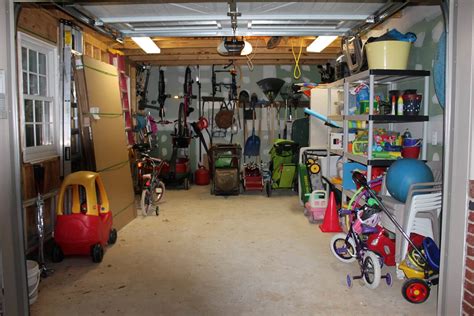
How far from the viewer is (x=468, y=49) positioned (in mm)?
2215

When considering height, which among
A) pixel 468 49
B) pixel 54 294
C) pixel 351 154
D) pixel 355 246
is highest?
pixel 468 49

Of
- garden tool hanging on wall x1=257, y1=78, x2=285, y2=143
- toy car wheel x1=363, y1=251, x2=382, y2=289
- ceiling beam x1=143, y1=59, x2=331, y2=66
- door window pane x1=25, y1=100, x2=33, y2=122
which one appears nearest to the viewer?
toy car wheel x1=363, y1=251, x2=382, y2=289

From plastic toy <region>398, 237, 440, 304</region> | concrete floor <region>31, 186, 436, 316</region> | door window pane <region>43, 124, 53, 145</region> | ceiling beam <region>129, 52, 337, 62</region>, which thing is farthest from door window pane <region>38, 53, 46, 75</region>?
plastic toy <region>398, 237, 440, 304</region>

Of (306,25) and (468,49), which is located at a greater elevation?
(306,25)

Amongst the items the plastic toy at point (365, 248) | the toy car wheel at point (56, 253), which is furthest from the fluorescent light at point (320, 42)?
the toy car wheel at point (56, 253)

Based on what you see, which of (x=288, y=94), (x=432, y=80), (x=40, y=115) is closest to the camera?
(x=432, y=80)

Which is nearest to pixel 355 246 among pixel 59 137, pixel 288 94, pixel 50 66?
pixel 59 137

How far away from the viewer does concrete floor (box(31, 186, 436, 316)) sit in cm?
291

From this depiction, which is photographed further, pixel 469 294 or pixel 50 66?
pixel 50 66

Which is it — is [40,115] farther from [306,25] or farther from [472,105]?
[472,105]

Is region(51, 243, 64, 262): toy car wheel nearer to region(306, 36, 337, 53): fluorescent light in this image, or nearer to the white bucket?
the white bucket

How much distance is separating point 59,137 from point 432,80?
13.6 feet

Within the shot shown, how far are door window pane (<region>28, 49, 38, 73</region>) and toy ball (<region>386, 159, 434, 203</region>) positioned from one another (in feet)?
12.5

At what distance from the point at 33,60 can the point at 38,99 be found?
1.38 ft
